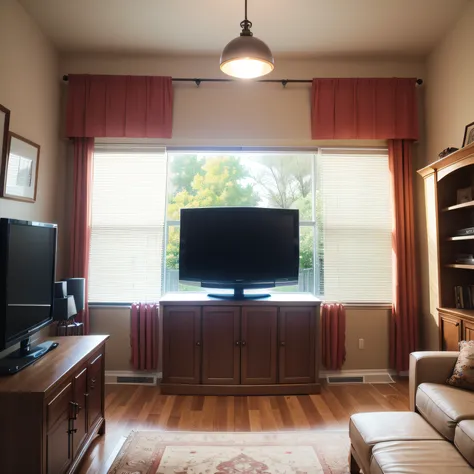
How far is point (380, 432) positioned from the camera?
1.77 m

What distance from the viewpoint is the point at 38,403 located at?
157 cm

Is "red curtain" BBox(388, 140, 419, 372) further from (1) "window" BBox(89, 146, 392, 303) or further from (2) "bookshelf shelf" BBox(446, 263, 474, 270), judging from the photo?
(2) "bookshelf shelf" BBox(446, 263, 474, 270)

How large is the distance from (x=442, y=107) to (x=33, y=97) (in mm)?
3854

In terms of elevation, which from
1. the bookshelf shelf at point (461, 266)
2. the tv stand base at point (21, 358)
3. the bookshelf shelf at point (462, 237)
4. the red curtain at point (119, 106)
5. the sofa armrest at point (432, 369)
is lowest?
the sofa armrest at point (432, 369)

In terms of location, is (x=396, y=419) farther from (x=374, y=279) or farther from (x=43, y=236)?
(x=43, y=236)

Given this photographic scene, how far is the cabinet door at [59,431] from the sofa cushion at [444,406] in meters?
1.95

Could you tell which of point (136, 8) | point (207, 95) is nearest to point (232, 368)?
point (207, 95)

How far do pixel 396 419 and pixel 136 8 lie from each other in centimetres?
356

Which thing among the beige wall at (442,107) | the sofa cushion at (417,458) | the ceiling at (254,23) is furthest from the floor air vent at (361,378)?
the ceiling at (254,23)

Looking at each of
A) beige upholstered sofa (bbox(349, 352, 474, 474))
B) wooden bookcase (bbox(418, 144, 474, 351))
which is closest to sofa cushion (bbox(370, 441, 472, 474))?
beige upholstered sofa (bbox(349, 352, 474, 474))

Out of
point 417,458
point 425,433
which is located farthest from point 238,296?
point 417,458

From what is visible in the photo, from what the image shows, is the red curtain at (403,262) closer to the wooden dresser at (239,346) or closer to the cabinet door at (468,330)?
the cabinet door at (468,330)

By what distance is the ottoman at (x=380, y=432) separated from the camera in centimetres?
173

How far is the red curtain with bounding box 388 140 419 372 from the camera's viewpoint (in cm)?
352
